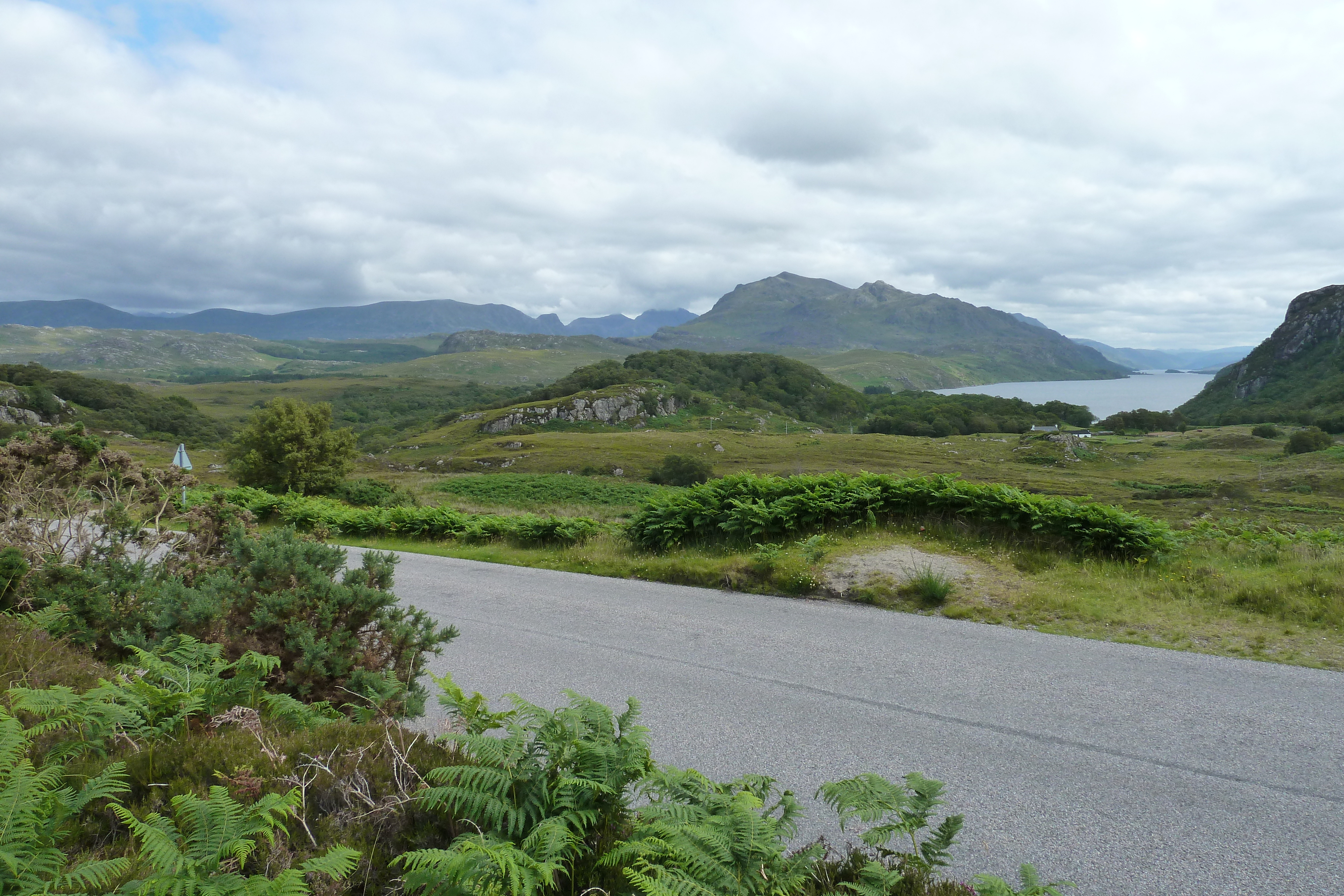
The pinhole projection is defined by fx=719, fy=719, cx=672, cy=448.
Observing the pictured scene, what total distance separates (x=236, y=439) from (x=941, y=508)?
28924 millimetres

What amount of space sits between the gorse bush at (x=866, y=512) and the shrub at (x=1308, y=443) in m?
91.8

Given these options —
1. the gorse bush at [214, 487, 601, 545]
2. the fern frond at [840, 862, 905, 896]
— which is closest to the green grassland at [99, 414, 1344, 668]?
the gorse bush at [214, 487, 601, 545]

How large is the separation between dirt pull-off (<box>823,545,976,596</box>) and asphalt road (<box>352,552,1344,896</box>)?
0.73m

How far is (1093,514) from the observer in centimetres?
1111

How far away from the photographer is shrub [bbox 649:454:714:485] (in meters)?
77.4

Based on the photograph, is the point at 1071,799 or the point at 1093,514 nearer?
the point at 1071,799

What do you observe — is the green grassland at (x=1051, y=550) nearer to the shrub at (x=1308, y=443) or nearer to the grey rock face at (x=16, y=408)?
the shrub at (x=1308, y=443)

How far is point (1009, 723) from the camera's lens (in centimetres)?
578

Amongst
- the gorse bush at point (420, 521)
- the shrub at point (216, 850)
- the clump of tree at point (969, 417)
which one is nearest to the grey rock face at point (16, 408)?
the gorse bush at point (420, 521)

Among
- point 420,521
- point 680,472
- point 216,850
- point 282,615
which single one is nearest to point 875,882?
point 216,850

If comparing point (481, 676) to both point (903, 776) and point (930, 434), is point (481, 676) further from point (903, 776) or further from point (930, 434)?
point (930, 434)

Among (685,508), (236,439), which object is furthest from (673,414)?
(685,508)

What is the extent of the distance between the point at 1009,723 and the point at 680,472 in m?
72.4

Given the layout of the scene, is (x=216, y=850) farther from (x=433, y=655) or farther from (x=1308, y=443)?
(x=1308, y=443)
